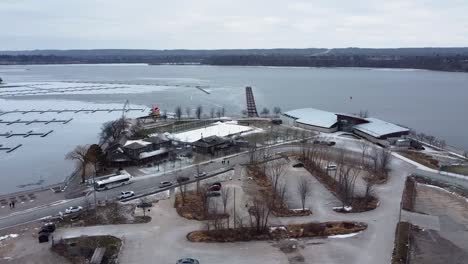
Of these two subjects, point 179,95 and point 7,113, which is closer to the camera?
point 7,113

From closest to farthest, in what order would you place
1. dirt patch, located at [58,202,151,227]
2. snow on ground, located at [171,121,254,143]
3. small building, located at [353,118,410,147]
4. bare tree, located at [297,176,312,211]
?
dirt patch, located at [58,202,151,227] → bare tree, located at [297,176,312,211] → small building, located at [353,118,410,147] → snow on ground, located at [171,121,254,143]

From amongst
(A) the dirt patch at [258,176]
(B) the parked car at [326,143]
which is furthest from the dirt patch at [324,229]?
(B) the parked car at [326,143]

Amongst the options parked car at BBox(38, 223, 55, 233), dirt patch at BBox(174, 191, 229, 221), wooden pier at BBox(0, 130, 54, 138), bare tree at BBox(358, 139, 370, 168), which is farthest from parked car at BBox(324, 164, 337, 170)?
wooden pier at BBox(0, 130, 54, 138)

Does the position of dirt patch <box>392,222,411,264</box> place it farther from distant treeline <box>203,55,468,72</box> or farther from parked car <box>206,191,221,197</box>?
distant treeline <box>203,55,468,72</box>

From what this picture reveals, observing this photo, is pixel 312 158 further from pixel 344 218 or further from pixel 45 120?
pixel 45 120

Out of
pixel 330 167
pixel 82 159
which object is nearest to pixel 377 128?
pixel 330 167

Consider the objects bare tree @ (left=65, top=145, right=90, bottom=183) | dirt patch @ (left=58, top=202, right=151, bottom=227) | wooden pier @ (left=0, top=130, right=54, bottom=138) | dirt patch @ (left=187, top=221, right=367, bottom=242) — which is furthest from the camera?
wooden pier @ (left=0, top=130, right=54, bottom=138)

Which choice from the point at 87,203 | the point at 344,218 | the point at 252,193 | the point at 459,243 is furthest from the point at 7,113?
the point at 459,243
